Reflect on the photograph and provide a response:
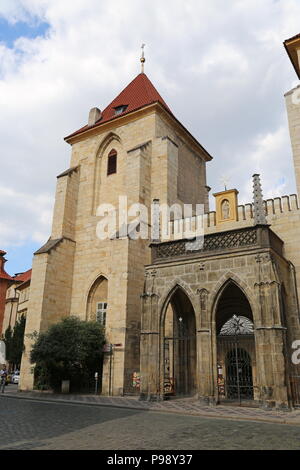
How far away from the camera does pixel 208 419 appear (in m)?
9.19

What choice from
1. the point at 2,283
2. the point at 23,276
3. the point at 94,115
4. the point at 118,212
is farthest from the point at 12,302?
the point at 118,212

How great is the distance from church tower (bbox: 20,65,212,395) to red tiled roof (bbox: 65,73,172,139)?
0.11 m

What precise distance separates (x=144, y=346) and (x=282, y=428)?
608 cm

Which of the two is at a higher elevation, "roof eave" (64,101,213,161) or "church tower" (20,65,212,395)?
"roof eave" (64,101,213,161)

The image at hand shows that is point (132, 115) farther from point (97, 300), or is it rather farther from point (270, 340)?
point (270, 340)

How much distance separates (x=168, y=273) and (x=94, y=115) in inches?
657

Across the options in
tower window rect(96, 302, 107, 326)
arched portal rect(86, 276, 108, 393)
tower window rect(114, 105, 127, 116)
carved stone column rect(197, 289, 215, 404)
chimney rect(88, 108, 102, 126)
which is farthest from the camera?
chimney rect(88, 108, 102, 126)

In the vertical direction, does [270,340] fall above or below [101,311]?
below

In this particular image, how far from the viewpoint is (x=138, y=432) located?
7262mm

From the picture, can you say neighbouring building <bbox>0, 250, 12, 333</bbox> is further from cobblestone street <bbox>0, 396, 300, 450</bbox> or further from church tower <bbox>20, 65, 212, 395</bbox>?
cobblestone street <bbox>0, 396, 300, 450</bbox>

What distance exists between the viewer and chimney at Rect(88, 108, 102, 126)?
2645 centimetres

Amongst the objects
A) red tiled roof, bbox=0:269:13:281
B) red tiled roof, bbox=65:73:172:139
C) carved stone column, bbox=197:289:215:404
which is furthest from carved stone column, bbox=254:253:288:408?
red tiled roof, bbox=0:269:13:281
